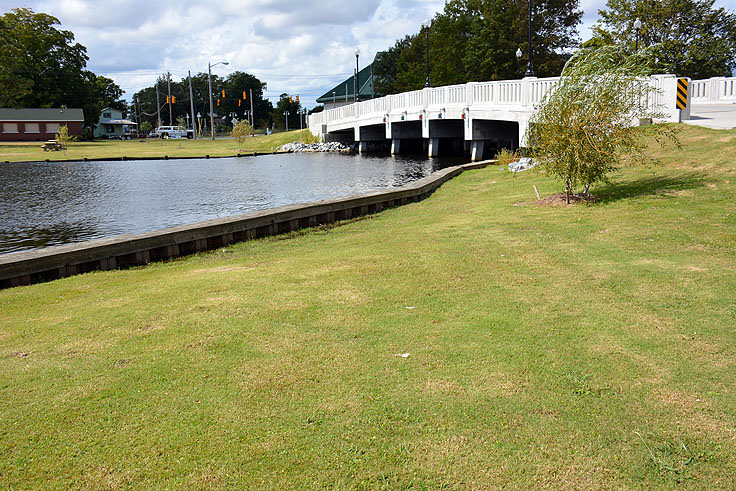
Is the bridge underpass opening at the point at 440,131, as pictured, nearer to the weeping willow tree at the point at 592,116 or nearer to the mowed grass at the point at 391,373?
the weeping willow tree at the point at 592,116

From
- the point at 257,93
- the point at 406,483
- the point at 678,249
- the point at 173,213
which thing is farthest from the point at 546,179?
the point at 257,93

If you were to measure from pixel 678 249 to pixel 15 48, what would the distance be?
98.9 metres

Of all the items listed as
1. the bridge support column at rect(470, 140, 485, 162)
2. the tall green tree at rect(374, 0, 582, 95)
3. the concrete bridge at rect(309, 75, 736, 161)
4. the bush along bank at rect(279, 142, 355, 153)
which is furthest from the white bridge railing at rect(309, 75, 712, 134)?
the tall green tree at rect(374, 0, 582, 95)

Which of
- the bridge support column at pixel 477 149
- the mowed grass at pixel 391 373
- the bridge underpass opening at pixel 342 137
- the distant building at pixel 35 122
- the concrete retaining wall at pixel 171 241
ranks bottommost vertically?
the mowed grass at pixel 391 373

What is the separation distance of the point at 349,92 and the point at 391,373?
4225 inches

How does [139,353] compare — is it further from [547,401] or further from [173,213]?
[173,213]

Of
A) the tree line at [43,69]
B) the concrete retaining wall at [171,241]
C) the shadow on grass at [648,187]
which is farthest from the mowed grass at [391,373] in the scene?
the tree line at [43,69]

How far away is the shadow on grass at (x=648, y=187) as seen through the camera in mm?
12086

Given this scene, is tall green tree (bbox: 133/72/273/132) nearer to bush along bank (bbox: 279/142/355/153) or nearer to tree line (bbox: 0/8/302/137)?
tree line (bbox: 0/8/302/137)

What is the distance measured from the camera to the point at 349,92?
354 ft

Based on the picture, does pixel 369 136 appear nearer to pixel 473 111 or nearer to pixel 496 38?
pixel 496 38

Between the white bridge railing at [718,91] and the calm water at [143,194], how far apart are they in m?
15.6

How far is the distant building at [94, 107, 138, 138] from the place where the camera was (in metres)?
112

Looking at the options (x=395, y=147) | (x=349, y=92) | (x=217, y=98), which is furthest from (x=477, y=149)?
(x=217, y=98)
